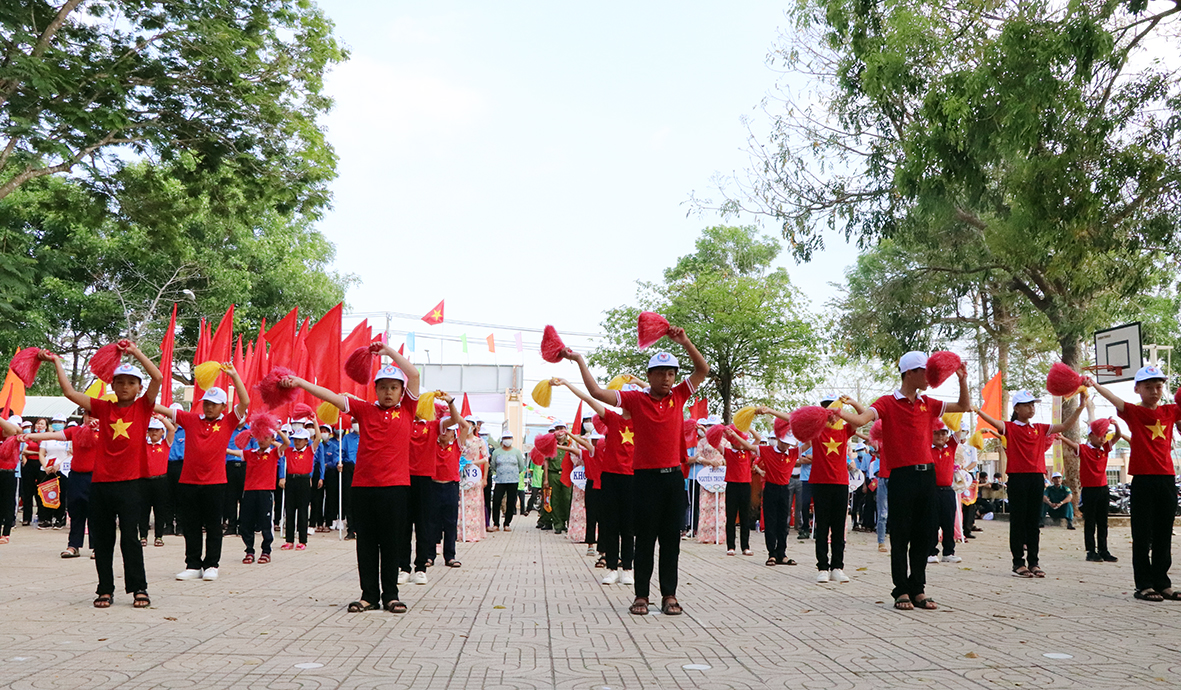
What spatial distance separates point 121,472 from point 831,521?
6989 mm

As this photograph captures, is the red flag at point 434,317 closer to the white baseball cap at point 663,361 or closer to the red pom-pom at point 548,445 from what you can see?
the red pom-pom at point 548,445

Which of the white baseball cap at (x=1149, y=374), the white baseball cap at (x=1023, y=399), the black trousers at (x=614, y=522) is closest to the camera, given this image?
the white baseball cap at (x=1149, y=374)

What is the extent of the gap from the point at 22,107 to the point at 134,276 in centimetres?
2137

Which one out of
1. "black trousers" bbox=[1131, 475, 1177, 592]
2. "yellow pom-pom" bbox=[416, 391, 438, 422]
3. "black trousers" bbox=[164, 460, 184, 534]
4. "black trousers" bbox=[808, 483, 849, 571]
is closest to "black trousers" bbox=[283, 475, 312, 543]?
"black trousers" bbox=[164, 460, 184, 534]

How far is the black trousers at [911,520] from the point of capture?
28.4 ft

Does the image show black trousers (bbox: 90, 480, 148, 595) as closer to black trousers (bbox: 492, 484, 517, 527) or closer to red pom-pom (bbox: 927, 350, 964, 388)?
red pom-pom (bbox: 927, 350, 964, 388)

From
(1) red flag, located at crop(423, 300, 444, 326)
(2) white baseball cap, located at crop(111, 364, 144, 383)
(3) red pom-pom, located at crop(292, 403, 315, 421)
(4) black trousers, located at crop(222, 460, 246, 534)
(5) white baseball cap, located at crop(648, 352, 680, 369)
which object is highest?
(1) red flag, located at crop(423, 300, 444, 326)

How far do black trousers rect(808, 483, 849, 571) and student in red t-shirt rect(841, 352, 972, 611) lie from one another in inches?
106

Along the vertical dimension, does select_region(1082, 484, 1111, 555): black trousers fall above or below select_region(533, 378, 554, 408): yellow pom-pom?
below

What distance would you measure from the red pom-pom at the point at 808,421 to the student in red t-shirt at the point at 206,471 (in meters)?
5.53

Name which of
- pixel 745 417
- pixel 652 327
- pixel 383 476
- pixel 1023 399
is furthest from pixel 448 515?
pixel 1023 399

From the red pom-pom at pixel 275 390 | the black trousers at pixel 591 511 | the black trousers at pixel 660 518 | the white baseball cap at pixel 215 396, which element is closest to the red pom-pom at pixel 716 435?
the black trousers at pixel 591 511

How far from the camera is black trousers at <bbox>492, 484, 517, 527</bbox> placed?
2280cm

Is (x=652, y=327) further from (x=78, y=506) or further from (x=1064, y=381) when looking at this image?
(x=78, y=506)
